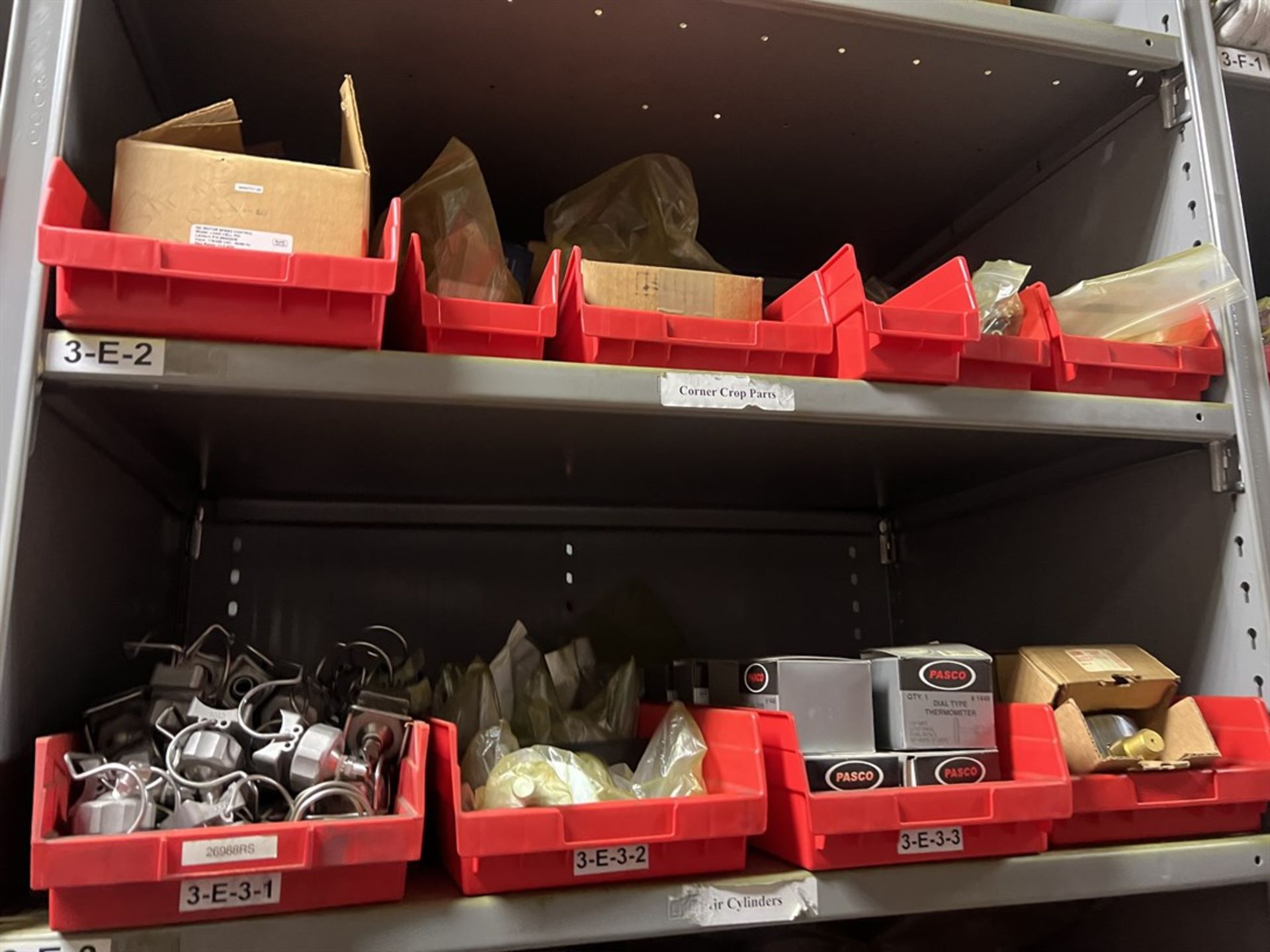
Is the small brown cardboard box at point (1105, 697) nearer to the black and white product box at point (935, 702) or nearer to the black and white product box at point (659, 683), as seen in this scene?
the black and white product box at point (935, 702)

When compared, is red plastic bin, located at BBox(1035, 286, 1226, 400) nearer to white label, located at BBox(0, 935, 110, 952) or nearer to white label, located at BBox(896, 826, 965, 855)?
white label, located at BBox(896, 826, 965, 855)

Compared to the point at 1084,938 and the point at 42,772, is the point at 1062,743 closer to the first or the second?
the point at 1084,938

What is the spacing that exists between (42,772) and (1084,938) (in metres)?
1.16

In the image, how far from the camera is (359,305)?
0.73 m

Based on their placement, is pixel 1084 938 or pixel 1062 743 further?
pixel 1084 938

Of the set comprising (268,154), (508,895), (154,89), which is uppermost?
(154,89)

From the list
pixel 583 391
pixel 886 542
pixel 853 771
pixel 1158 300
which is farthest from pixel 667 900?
pixel 886 542

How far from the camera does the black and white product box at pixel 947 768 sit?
0.82m

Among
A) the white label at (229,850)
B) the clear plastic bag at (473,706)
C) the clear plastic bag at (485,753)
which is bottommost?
the white label at (229,850)

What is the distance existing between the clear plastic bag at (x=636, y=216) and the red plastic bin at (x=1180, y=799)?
0.65 meters

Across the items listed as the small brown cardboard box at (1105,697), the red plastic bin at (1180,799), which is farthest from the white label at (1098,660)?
the red plastic bin at (1180,799)

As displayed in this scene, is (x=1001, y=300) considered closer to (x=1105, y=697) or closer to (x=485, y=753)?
(x=1105, y=697)

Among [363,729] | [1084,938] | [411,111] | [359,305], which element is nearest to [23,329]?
[359,305]

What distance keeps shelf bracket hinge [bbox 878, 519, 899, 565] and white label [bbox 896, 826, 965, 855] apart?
77cm
